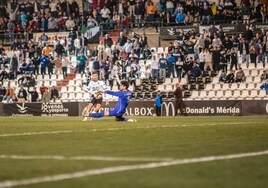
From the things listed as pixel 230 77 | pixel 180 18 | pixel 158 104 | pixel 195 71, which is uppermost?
pixel 180 18

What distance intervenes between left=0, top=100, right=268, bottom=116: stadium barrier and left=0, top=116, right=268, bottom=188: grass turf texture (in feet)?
53.9

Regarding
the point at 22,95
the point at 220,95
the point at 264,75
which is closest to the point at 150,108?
the point at 220,95

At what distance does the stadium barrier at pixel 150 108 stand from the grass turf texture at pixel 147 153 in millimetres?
16437

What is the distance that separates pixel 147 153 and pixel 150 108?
27.2 meters

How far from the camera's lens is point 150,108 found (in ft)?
135

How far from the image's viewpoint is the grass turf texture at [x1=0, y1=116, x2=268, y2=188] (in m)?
10.4

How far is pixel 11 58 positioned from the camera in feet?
161

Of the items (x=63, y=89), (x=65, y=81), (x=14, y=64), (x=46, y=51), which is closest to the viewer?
(x=63, y=89)

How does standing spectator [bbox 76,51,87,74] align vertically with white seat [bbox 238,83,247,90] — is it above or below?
above

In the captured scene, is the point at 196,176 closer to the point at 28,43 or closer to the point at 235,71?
the point at 235,71

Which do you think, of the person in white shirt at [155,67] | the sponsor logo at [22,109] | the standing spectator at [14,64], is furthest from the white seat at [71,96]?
the person in white shirt at [155,67]

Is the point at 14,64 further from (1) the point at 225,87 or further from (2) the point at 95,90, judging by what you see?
(2) the point at 95,90

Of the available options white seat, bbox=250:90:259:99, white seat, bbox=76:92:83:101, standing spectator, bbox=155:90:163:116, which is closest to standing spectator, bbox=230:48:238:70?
white seat, bbox=250:90:259:99

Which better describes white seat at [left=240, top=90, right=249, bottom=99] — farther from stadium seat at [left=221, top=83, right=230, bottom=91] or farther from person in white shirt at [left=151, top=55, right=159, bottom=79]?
person in white shirt at [left=151, top=55, right=159, bottom=79]
